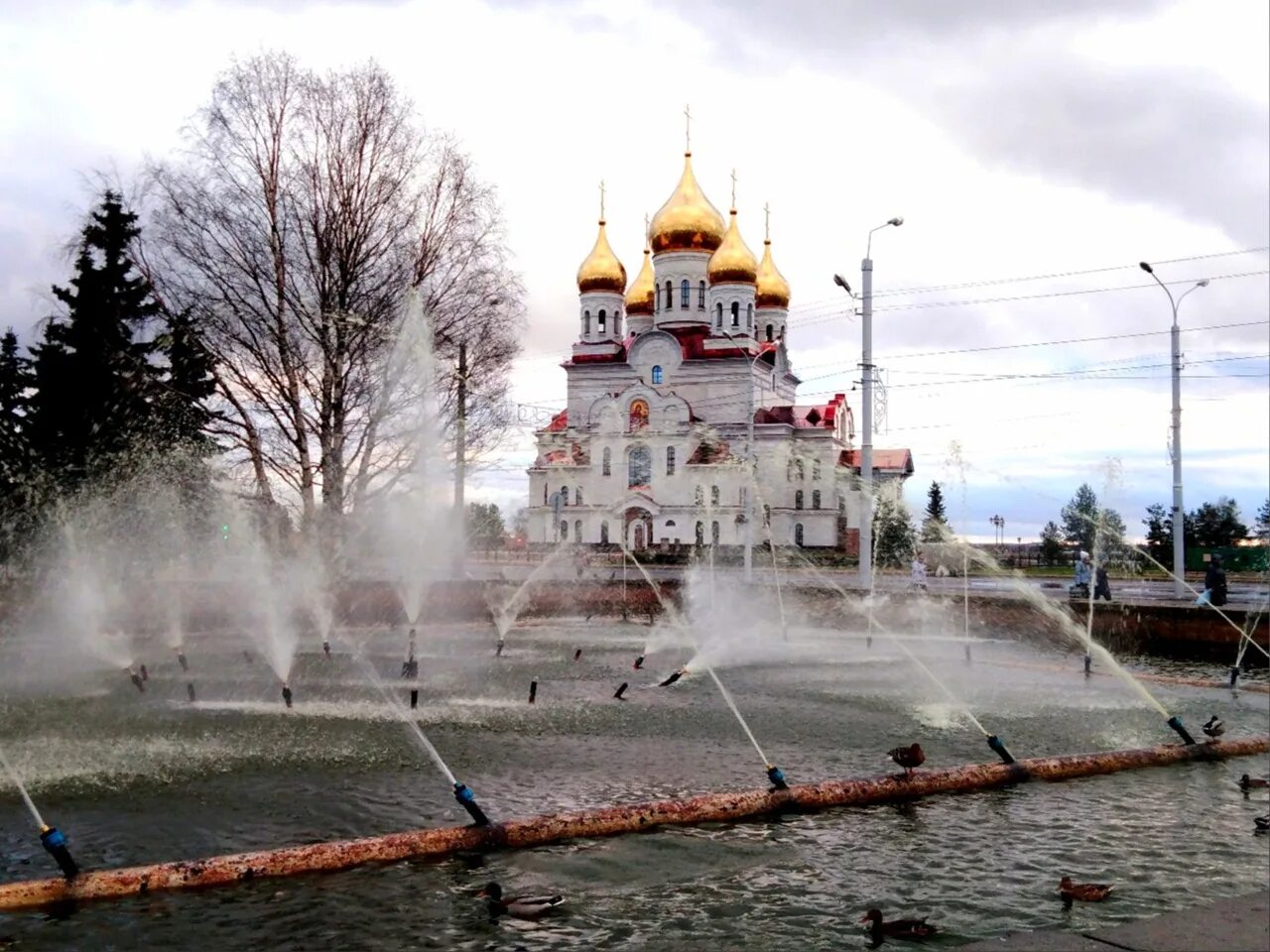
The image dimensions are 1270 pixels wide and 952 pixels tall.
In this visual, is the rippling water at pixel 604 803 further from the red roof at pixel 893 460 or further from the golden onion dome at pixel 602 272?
the red roof at pixel 893 460

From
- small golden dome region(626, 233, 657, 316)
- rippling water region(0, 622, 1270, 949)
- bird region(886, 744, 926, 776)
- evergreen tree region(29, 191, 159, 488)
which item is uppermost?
small golden dome region(626, 233, 657, 316)

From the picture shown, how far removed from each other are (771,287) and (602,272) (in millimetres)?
11678

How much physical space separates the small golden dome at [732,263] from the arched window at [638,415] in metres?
9.22

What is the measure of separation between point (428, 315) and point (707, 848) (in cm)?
2264

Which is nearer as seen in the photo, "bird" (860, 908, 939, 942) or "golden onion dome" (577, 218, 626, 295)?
"bird" (860, 908, 939, 942)

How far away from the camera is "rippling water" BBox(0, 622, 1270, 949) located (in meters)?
6.20

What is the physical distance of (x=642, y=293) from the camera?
81375 mm

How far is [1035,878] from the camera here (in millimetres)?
7086

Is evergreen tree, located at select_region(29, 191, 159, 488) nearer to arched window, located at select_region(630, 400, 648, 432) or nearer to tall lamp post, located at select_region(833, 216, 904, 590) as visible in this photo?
tall lamp post, located at select_region(833, 216, 904, 590)

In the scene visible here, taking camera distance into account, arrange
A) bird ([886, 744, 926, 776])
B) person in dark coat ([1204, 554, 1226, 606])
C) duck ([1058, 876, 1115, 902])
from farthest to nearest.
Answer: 1. person in dark coat ([1204, 554, 1226, 606])
2. bird ([886, 744, 926, 776])
3. duck ([1058, 876, 1115, 902])

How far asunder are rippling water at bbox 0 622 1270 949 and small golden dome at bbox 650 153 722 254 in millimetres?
62067

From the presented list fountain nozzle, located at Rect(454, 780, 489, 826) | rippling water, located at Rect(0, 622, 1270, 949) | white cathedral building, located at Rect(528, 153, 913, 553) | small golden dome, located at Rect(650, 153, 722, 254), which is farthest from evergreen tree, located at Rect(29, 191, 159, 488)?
small golden dome, located at Rect(650, 153, 722, 254)

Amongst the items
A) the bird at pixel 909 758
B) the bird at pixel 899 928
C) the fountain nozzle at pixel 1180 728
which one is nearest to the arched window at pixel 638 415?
the fountain nozzle at pixel 1180 728

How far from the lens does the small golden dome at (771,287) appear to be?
262 feet
